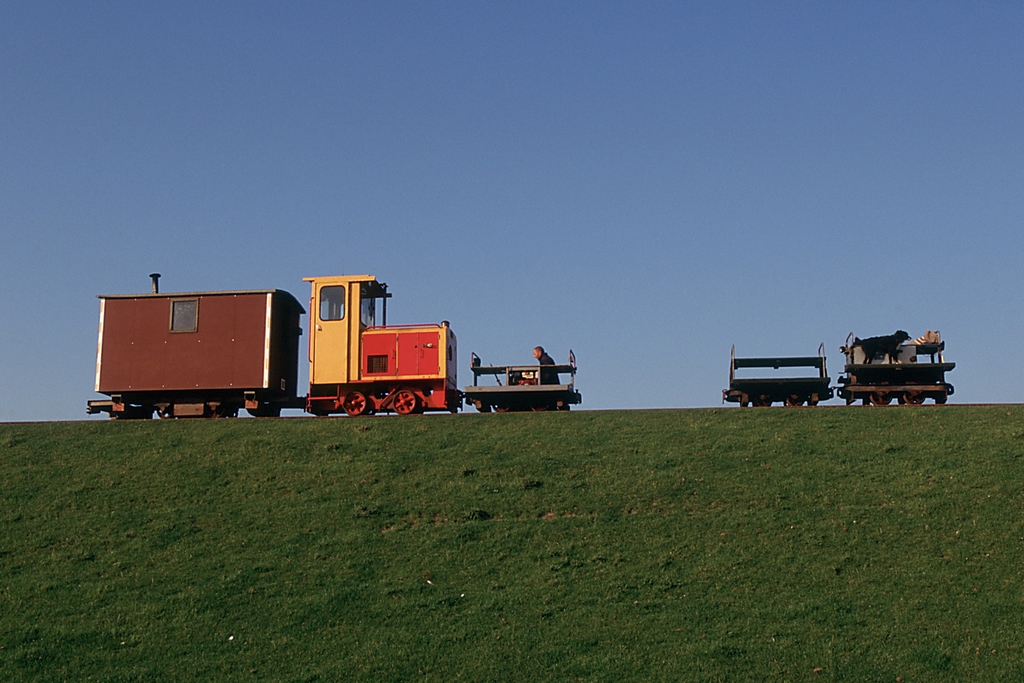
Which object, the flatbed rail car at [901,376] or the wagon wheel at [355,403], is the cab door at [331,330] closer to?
the wagon wheel at [355,403]

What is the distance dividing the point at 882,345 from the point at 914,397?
1.37m

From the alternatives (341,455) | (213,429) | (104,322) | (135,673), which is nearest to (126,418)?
(104,322)

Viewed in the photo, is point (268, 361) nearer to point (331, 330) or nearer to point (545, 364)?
point (331, 330)

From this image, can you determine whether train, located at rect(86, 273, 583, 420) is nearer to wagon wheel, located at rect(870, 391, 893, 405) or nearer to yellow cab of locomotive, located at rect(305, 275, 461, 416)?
yellow cab of locomotive, located at rect(305, 275, 461, 416)

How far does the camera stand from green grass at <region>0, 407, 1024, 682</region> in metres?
13.7

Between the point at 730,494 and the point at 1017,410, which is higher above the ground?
the point at 1017,410

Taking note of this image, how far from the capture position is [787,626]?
1405 centimetres

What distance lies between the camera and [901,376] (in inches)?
986

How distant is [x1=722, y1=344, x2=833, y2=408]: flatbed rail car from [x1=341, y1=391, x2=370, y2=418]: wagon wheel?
8.48 metres

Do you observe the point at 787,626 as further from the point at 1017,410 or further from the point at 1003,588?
the point at 1017,410

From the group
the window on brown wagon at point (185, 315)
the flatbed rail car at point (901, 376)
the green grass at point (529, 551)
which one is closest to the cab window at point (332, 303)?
the window on brown wagon at point (185, 315)

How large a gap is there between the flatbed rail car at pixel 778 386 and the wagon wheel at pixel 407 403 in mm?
7203

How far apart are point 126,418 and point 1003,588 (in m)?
20.1

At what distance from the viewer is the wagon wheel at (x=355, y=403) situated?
85.4ft
